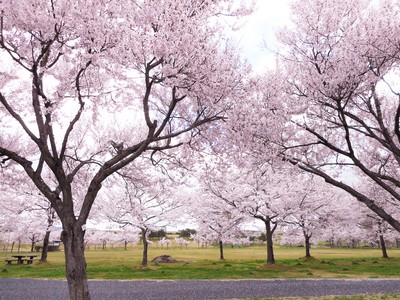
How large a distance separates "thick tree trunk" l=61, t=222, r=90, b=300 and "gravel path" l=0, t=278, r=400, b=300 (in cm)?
480

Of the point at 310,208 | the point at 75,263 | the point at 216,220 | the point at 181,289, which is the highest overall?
the point at 310,208

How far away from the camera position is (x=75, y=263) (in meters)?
9.34

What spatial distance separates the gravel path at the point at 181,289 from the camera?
46.0 ft

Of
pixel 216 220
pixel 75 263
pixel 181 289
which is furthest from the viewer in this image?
pixel 216 220

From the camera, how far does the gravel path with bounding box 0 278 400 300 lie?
1402 cm

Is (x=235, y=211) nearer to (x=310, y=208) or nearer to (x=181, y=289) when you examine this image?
(x=310, y=208)

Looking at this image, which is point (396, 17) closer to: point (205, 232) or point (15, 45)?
point (15, 45)

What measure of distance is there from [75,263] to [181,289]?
7502 mm

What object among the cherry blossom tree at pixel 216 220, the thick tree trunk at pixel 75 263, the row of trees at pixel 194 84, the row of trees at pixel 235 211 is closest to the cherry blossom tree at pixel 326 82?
the row of trees at pixel 194 84

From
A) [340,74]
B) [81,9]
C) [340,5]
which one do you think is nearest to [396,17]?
[340,5]

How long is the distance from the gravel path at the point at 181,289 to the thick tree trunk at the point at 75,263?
4.80 metres

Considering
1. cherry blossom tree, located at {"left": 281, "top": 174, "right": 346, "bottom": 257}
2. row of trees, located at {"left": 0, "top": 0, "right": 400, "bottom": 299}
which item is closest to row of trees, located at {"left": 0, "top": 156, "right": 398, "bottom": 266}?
cherry blossom tree, located at {"left": 281, "top": 174, "right": 346, "bottom": 257}

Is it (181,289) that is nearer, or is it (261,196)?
(181,289)

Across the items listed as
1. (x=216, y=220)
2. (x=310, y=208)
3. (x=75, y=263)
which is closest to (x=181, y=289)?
(x=75, y=263)
